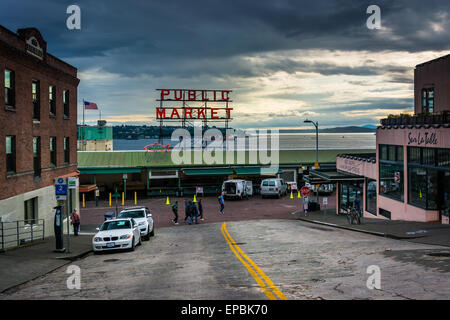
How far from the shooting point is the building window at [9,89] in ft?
68.5

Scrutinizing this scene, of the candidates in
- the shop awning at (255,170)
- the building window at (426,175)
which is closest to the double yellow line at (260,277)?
the building window at (426,175)

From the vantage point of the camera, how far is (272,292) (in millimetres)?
9250

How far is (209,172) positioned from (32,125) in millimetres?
29933

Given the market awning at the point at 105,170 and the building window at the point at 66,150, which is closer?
the building window at the point at 66,150

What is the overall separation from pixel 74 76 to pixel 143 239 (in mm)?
14755

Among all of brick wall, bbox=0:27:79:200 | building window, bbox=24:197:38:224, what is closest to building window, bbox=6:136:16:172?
brick wall, bbox=0:27:79:200

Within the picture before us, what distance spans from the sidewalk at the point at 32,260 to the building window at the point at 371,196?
19.0 metres

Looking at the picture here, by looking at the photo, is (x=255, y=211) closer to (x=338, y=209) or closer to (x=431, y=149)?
(x=338, y=209)

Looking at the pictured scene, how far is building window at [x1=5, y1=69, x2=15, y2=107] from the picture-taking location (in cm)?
2089

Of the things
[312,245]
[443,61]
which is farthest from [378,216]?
[312,245]

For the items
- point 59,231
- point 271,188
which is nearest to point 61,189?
point 59,231

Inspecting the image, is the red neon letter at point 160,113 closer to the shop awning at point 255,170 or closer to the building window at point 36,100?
the shop awning at point 255,170

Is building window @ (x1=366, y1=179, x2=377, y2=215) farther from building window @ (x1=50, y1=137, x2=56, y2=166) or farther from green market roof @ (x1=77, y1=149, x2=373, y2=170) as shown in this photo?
green market roof @ (x1=77, y1=149, x2=373, y2=170)

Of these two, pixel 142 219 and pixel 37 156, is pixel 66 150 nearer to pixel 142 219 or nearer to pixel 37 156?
pixel 37 156
